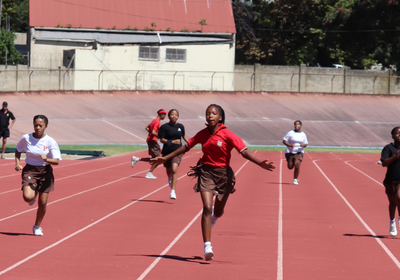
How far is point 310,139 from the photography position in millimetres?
41719

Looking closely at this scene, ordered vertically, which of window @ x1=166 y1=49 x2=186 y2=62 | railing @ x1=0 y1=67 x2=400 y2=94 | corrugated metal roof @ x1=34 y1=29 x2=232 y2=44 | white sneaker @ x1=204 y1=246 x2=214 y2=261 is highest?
corrugated metal roof @ x1=34 y1=29 x2=232 y2=44

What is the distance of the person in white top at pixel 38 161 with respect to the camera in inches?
360

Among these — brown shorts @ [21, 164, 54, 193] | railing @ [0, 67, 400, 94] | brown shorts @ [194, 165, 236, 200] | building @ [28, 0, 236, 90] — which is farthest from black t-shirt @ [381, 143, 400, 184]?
building @ [28, 0, 236, 90]

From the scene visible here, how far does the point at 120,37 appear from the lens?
5088 centimetres

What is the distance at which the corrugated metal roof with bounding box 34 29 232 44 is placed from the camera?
49.0 meters

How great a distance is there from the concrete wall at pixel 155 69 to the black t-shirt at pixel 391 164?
130ft

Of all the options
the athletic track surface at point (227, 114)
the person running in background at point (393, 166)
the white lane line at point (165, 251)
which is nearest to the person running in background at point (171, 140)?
the white lane line at point (165, 251)

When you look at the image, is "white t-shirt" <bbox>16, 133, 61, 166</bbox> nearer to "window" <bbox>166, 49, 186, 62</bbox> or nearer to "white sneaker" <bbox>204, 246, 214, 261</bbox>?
"white sneaker" <bbox>204, 246, 214, 261</bbox>

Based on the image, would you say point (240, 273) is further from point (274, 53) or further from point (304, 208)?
point (274, 53)

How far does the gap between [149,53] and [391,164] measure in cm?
4216

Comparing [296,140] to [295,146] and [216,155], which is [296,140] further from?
[216,155]

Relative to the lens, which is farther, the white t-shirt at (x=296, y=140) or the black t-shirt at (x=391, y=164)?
the white t-shirt at (x=296, y=140)

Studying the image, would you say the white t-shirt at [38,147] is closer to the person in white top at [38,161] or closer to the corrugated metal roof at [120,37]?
the person in white top at [38,161]

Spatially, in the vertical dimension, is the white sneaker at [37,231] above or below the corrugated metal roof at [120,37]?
below
